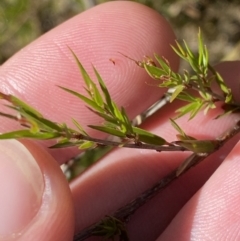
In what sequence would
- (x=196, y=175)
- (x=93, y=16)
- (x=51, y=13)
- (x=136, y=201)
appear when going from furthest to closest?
(x=51, y=13) < (x=93, y=16) < (x=196, y=175) < (x=136, y=201)

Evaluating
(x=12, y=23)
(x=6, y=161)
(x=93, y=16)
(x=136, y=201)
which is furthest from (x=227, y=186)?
(x=12, y=23)

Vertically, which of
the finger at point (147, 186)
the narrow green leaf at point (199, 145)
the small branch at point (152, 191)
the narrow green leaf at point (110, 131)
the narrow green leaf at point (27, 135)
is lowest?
the finger at point (147, 186)

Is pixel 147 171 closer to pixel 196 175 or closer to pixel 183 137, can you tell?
pixel 196 175

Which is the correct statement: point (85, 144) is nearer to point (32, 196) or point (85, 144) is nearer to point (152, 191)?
point (32, 196)

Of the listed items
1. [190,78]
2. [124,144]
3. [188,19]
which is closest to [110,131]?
[124,144]

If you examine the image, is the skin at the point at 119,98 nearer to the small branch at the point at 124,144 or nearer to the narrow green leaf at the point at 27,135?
the small branch at the point at 124,144

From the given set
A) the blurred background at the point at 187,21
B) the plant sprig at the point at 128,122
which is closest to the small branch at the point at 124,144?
the plant sprig at the point at 128,122

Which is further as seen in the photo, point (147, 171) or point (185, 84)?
point (147, 171)
